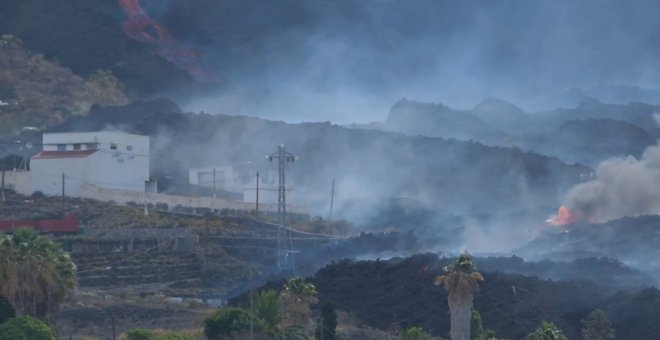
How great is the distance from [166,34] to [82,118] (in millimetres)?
27944

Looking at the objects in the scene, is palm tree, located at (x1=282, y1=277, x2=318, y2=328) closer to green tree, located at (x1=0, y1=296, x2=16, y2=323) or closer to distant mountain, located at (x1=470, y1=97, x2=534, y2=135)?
green tree, located at (x1=0, y1=296, x2=16, y2=323)

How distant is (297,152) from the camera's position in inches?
5325

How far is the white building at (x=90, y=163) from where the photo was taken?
10844 cm

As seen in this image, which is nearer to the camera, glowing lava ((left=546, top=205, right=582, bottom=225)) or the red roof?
the red roof

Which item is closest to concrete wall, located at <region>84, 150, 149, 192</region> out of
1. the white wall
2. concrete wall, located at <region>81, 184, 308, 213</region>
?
the white wall

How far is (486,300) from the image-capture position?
256ft

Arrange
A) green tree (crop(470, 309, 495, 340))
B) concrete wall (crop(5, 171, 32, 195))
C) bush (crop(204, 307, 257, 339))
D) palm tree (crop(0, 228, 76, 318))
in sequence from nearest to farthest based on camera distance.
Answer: palm tree (crop(0, 228, 76, 318)) < bush (crop(204, 307, 257, 339)) < green tree (crop(470, 309, 495, 340)) < concrete wall (crop(5, 171, 32, 195))

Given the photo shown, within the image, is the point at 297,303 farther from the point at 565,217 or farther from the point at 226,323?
the point at 565,217

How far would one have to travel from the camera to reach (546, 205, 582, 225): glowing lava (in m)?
120

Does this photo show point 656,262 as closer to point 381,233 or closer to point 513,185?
point 381,233

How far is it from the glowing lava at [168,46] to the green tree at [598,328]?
94.0 m

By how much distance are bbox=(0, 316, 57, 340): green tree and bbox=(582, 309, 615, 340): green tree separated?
78.0ft

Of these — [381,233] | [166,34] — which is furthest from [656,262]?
[166,34]

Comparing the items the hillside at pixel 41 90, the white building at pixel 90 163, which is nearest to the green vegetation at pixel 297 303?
the white building at pixel 90 163
